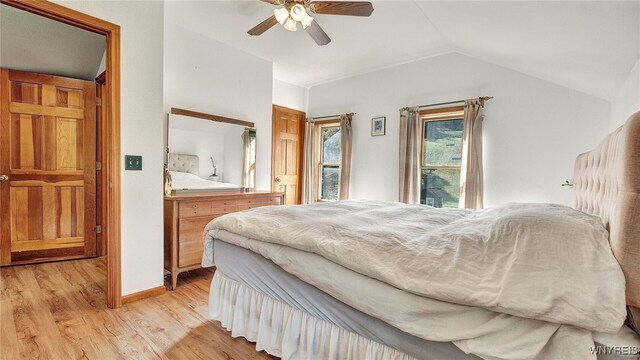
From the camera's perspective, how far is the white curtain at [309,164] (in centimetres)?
498

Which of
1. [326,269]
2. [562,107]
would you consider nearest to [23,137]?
[326,269]

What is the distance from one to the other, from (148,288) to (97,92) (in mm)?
2576

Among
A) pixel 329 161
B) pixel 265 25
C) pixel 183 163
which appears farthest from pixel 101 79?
pixel 329 161

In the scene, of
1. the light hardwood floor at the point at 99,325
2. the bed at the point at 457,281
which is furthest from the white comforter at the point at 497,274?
the light hardwood floor at the point at 99,325

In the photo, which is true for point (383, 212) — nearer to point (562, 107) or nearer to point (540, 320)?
point (540, 320)

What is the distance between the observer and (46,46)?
3.08 metres

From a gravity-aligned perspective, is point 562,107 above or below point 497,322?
above

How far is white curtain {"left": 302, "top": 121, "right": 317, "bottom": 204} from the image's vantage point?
4.98 meters

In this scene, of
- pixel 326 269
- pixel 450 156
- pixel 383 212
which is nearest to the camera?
pixel 326 269

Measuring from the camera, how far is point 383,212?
2029 millimetres

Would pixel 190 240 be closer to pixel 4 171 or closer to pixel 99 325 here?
pixel 99 325

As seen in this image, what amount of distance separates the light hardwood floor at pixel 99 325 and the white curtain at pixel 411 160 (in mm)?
2690

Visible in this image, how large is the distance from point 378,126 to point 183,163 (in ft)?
8.97

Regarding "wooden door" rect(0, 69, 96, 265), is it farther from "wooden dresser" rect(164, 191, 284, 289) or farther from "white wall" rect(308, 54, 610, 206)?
"white wall" rect(308, 54, 610, 206)
